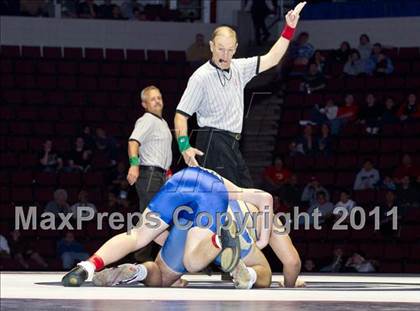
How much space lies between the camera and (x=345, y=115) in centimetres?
1531

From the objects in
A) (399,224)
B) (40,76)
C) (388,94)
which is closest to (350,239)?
(399,224)

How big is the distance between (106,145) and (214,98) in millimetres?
8475

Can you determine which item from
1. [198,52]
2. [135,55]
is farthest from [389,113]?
[135,55]

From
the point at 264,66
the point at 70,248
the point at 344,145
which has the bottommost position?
the point at 70,248

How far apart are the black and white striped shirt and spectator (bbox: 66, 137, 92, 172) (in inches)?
248

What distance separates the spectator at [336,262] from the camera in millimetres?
13023

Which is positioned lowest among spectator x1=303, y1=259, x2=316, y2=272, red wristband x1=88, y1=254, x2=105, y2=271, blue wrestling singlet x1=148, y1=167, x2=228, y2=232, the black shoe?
spectator x1=303, y1=259, x2=316, y2=272

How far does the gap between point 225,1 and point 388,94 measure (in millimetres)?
4142

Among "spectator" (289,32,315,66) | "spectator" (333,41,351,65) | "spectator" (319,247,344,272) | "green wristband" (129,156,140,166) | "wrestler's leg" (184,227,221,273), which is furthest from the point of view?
"spectator" (289,32,315,66)

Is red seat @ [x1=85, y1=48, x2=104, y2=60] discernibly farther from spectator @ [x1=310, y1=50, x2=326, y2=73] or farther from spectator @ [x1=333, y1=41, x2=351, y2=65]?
spectator @ [x1=333, y1=41, x2=351, y2=65]

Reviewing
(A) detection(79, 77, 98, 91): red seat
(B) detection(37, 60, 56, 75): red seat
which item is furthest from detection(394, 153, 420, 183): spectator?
(B) detection(37, 60, 56, 75): red seat

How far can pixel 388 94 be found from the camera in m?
15.6

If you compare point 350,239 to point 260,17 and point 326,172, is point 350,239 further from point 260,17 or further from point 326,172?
point 260,17

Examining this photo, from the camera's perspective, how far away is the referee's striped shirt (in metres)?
7.17
